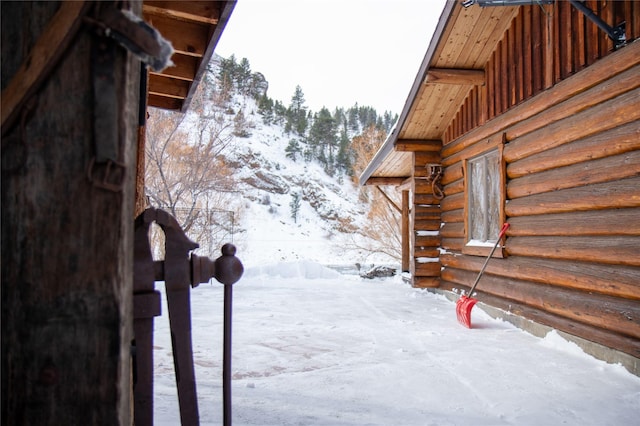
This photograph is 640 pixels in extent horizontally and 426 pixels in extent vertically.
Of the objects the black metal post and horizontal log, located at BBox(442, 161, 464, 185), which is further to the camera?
horizontal log, located at BBox(442, 161, 464, 185)

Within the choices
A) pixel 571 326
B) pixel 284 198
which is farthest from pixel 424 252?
pixel 284 198

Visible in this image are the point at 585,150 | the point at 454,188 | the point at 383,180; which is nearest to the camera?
the point at 585,150

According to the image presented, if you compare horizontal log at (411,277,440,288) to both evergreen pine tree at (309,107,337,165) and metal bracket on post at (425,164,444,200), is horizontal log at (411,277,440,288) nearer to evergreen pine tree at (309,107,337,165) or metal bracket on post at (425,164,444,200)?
metal bracket on post at (425,164,444,200)

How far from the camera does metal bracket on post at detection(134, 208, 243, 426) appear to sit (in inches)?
50.9

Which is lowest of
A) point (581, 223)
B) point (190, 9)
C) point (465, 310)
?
A: point (465, 310)

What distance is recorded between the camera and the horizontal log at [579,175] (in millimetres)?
3773

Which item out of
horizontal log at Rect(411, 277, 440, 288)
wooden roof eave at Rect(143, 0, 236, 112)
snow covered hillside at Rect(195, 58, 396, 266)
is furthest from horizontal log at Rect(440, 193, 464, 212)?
snow covered hillside at Rect(195, 58, 396, 266)

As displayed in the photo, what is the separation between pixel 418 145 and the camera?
350 inches

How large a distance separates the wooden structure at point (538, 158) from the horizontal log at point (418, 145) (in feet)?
0.09

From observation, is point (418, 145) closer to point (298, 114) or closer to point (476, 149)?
point (476, 149)

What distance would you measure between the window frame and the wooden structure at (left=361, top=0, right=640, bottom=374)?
0.03 meters

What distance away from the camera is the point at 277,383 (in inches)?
135

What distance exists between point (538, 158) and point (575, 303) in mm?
1859

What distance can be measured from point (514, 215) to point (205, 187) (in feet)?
34.3
